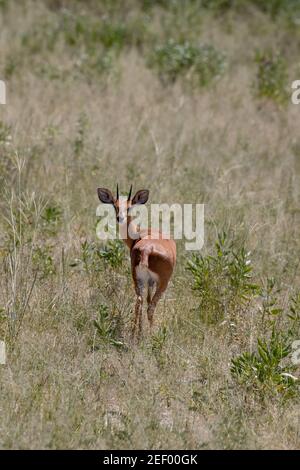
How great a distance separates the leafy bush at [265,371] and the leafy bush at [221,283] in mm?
901

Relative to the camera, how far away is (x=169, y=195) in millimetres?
8203

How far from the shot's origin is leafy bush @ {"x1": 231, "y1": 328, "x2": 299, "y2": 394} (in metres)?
5.41

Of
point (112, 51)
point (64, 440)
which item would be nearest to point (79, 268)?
point (64, 440)

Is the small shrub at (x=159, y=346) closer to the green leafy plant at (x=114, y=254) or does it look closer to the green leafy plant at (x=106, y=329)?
the green leafy plant at (x=106, y=329)

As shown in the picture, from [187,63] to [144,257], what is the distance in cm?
655

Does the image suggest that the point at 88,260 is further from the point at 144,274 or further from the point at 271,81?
the point at 271,81

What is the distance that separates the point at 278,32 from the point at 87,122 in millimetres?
6094

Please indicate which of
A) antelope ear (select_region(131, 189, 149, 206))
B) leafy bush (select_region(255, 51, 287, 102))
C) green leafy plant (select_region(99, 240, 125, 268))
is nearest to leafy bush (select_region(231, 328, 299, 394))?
antelope ear (select_region(131, 189, 149, 206))

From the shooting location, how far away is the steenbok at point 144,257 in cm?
588

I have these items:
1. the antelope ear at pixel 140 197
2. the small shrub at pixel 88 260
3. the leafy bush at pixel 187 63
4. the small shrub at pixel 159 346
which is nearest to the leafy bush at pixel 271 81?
the leafy bush at pixel 187 63

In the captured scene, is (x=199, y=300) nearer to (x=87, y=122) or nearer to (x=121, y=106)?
(x=87, y=122)

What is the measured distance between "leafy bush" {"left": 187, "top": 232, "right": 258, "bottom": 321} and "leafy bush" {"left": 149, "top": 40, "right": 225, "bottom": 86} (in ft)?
18.0

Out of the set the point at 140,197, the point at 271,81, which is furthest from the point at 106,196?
the point at 271,81

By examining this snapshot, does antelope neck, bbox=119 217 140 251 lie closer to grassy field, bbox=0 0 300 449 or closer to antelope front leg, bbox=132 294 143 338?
grassy field, bbox=0 0 300 449
